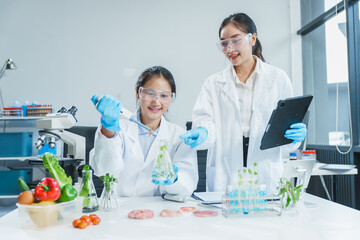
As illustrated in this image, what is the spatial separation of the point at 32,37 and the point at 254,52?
3391 mm

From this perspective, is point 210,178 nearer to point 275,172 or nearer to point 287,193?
point 275,172

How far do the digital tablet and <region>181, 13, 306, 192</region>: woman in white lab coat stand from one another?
19 centimetres

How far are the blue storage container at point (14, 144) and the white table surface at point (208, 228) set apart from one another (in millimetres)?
2727

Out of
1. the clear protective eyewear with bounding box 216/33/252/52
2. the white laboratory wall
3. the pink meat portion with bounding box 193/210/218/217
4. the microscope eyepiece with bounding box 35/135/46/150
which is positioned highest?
the white laboratory wall

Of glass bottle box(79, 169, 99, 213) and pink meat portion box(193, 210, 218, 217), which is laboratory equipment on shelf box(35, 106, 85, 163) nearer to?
glass bottle box(79, 169, 99, 213)

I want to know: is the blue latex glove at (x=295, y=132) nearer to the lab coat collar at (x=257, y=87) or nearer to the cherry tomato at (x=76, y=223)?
the lab coat collar at (x=257, y=87)

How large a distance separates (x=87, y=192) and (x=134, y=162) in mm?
414

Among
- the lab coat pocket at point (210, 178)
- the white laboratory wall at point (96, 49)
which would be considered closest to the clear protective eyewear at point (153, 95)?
the lab coat pocket at point (210, 178)

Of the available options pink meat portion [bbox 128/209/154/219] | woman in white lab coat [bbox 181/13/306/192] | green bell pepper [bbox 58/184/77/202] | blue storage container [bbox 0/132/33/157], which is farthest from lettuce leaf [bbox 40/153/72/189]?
blue storage container [bbox 0/132/33/157]

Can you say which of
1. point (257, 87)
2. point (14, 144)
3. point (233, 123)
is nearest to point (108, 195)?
point (233, 123)

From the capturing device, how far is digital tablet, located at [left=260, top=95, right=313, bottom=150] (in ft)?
4.78

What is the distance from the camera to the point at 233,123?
1845 mm

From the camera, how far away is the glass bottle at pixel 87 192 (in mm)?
1219

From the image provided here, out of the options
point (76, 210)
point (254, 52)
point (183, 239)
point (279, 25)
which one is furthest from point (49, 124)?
point (279, 25)
